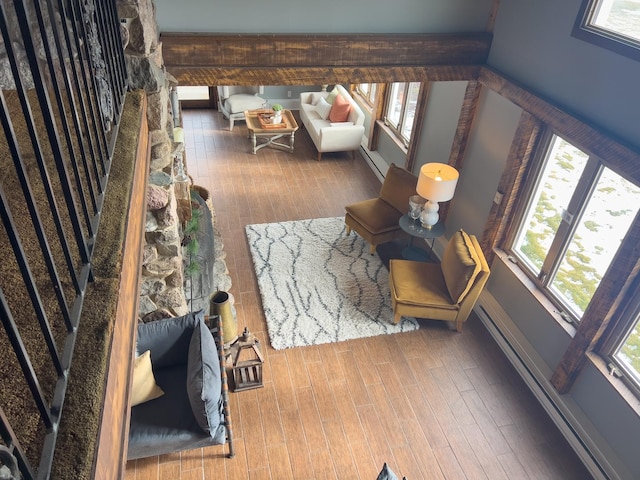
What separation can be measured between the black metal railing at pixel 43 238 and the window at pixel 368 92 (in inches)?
225

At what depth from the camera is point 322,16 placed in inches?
145

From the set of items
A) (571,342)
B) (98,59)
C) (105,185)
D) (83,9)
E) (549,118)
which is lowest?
(571,342)

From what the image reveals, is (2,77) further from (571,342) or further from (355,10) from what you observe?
(571,342)

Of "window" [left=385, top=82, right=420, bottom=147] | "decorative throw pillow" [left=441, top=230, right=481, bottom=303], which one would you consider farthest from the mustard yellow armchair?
"window" [left=385, top=82, right=420, bottom=147]

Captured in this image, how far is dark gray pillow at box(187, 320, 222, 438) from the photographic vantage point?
292 centimetres

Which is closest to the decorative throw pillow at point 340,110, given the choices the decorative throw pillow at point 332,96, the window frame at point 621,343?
the decorative throw pillow at point 332,96

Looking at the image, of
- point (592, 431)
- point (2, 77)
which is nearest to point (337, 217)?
point (592, 431)

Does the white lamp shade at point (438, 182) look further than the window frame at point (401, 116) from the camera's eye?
No

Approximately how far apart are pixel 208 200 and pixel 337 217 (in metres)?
1.74

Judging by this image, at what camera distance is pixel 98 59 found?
5.84ft

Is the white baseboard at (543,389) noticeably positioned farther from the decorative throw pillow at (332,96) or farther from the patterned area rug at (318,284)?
the decorative throw pillow at (332,96)

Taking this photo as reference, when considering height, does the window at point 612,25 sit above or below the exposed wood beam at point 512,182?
above

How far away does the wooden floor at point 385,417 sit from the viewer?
3.42 meters

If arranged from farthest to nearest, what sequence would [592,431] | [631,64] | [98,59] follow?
[592,431] < [631,64] < [98,59]
